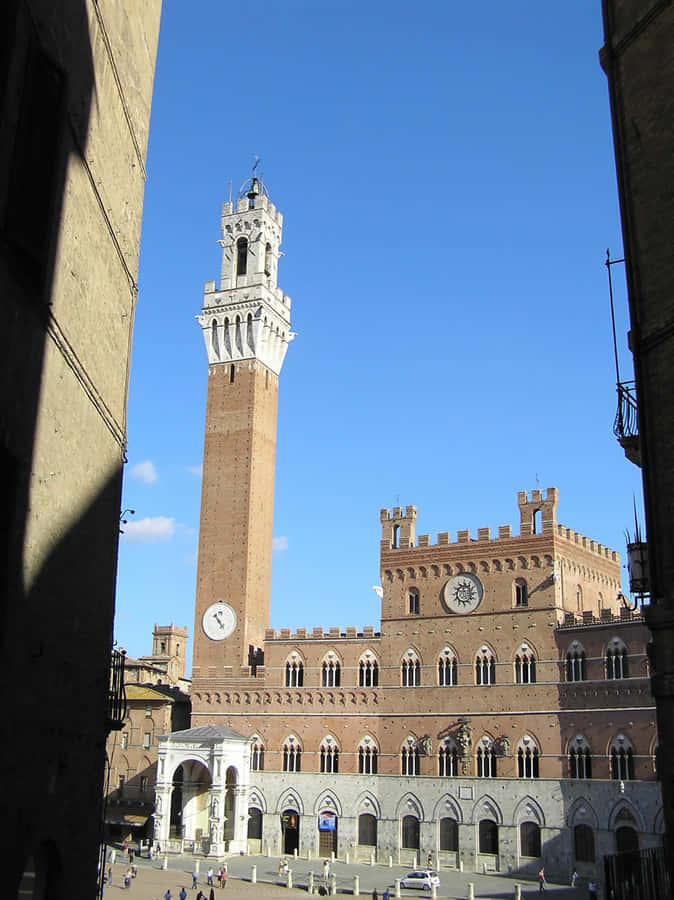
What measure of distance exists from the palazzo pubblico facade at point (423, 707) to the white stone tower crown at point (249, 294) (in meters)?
3.52

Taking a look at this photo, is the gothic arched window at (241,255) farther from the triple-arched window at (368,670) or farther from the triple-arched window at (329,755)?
the triple-arched window at (329,755)

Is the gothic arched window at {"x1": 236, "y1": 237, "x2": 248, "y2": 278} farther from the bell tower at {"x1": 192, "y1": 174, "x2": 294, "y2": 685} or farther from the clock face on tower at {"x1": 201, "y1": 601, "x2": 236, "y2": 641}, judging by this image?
the clock face on tower at {"x1": 201, "y1": 601, "x2": 236, "y2": 641}

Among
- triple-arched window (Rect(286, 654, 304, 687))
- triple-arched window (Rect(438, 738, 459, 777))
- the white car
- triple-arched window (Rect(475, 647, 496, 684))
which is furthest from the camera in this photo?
triple-arched window (Rect(286, 654, 304, 687))

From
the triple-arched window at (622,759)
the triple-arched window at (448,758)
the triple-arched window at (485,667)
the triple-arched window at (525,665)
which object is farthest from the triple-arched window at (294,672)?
the triple-arched window at (622,759)

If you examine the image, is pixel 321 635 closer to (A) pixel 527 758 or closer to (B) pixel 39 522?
(A) pixel 527 758

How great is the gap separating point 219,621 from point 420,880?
1873 cm

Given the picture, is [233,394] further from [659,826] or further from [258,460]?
[659,826]

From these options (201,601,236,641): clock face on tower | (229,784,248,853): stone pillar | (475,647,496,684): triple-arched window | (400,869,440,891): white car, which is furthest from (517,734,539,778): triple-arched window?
(201,601,236,641): clock face on tower

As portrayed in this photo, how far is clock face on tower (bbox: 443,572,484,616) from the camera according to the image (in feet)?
145

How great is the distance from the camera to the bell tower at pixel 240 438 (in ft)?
164

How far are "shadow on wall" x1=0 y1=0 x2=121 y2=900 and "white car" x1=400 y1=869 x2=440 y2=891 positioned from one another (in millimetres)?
29154

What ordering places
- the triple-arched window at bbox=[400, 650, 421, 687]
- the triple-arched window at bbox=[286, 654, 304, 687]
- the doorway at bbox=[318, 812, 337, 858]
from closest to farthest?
the doorway at bbox=[318, 812, 337, 858], the triple-arched window at bbox=[400, 650, 421, 687], the triple-arched window at bbox=[286, 654, 304, 687]

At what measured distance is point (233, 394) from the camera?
177ft

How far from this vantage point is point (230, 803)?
153 feet
